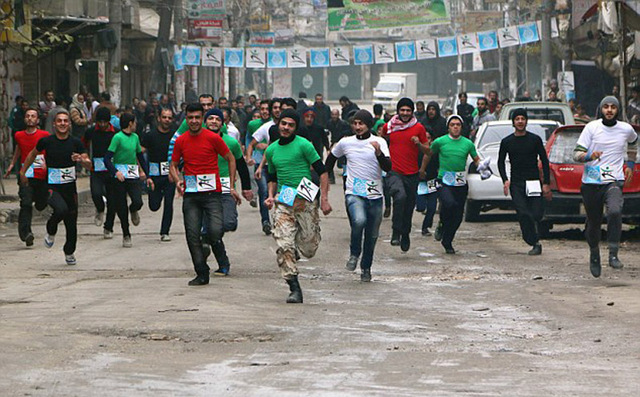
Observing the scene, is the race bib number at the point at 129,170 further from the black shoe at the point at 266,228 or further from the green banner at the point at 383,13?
the green banner at the point at 383,13

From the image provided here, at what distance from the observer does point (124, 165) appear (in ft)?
56.5

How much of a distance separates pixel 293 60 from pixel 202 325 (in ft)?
124

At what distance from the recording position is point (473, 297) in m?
12.4

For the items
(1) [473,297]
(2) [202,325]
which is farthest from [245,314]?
A: (1) [473,297]

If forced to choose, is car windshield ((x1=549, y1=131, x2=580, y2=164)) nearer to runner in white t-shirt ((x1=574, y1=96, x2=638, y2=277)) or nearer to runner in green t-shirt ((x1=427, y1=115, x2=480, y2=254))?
runner in green t-shirt ((x1=427, y1=115, x2=480, y2=254))

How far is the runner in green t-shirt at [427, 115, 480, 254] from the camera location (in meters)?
16.3

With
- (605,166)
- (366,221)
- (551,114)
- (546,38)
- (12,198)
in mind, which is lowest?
(12,198)

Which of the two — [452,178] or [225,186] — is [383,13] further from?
[225,186]

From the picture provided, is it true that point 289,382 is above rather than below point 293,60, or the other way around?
below

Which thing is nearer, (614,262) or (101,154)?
(614,262)

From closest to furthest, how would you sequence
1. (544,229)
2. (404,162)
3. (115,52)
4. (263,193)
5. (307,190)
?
(307,190), (404,162), (544,229), (263,193), (115,52)

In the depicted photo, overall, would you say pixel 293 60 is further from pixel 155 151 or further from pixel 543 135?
pixel 155 151

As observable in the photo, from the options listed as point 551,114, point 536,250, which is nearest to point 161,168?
point 536,250

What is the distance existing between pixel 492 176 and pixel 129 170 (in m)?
5.60
